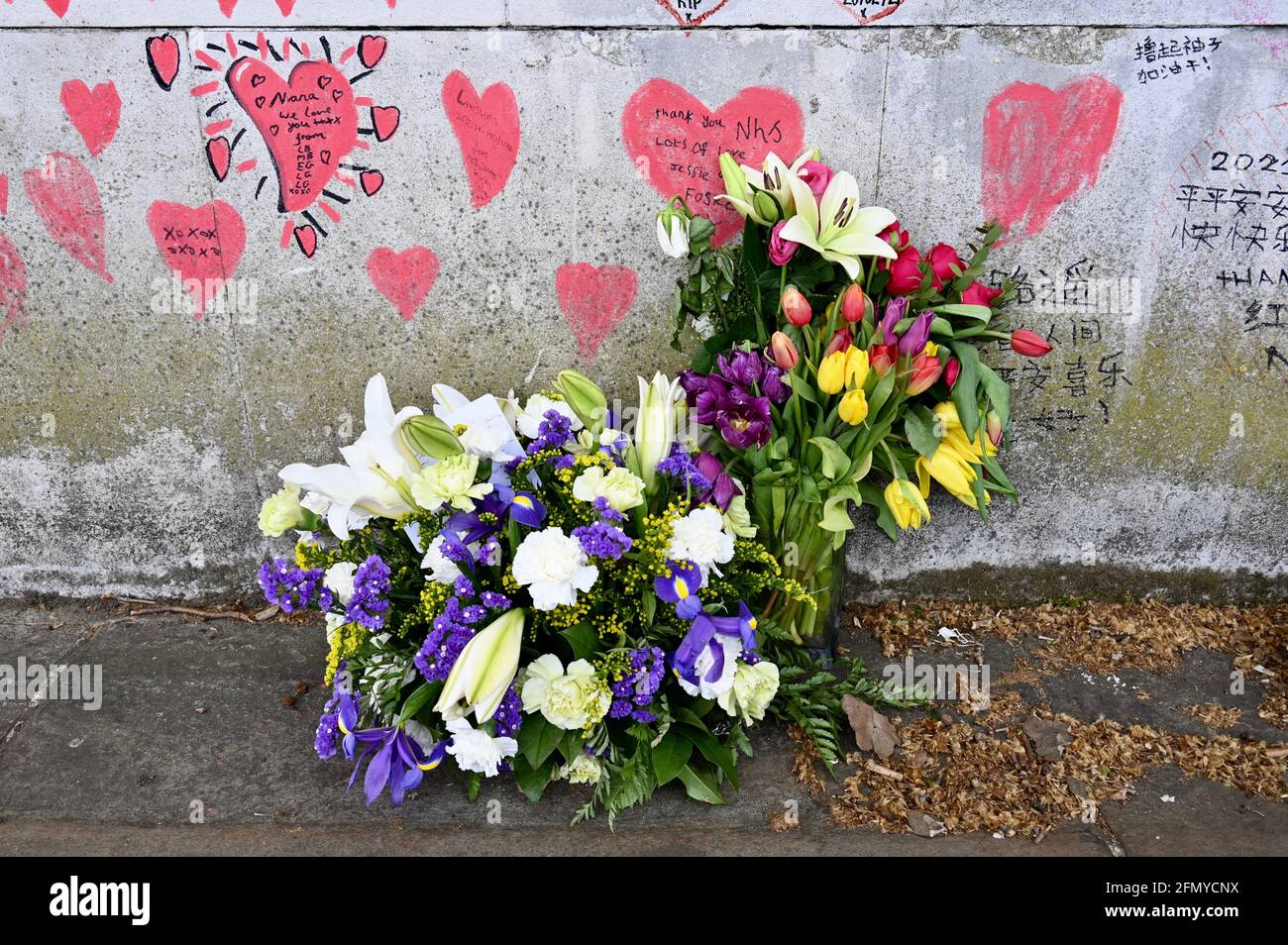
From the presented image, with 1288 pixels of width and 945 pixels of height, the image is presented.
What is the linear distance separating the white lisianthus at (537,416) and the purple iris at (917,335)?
942 mm

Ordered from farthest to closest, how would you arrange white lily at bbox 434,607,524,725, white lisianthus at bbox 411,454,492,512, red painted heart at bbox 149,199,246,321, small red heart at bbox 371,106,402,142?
red painted heart at bbox 149,199,246,321 → small red heart at bbox 371,106,402,142 → white lisianthus at bbox 411,454,492,512 → white lily at bbox 434,607,524,725

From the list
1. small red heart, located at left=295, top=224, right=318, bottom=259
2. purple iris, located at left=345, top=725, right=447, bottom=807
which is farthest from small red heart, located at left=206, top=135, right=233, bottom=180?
purple iris, located at left=345, top=725, right=447, bottom=807

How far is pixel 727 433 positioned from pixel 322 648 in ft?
5.66

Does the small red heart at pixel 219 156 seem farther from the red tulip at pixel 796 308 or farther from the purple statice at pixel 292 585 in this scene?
the red tulip at pixel 796 308

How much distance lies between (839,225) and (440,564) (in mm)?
1490

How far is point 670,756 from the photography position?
2.53 meters

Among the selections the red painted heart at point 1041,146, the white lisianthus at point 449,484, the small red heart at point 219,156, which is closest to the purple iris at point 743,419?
the white lisianthus at point 449,484

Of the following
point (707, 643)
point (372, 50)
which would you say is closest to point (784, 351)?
point (707, 643)

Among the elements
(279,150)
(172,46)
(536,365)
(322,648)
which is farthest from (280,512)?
(172,46)

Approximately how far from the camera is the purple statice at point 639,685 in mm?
2396

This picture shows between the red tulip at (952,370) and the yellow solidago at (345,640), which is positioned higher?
the red tulip at (952,370)

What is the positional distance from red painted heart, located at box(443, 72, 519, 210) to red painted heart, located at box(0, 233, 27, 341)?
1.62 m

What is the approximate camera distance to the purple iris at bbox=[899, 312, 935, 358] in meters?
2.53

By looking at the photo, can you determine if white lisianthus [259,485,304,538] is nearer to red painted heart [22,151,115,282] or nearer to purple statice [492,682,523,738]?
purple statice [492,682,523,738]
